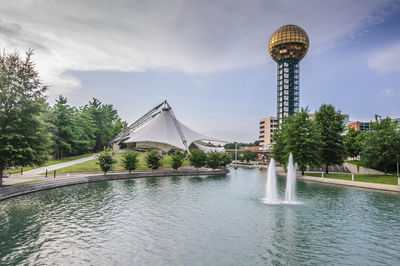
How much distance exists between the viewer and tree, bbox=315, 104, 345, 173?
4372 centimetres

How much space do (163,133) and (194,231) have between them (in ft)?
180

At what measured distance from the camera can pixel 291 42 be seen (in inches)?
3962

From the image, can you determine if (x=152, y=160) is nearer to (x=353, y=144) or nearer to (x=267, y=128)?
(x=353, y=144)

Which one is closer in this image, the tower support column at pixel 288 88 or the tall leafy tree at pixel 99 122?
the tall leafy tree at pixel 99 122

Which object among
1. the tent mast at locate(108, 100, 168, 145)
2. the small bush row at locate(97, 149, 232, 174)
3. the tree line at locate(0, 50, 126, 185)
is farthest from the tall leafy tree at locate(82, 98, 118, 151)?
the tree line at locate(0, 50, 126, 185)

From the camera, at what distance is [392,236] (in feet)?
41.2

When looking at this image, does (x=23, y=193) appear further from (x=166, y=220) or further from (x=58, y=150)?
(x=58, y=150)

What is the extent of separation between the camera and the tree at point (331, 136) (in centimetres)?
4372

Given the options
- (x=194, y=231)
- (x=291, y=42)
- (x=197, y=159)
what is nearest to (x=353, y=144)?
(x=197, y=159)

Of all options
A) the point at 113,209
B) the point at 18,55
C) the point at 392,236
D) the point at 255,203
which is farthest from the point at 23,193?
the point at 392,236

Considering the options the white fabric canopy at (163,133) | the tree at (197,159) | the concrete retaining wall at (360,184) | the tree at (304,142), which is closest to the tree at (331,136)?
the tree at (304,142)

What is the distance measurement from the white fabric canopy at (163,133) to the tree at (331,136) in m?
32.8

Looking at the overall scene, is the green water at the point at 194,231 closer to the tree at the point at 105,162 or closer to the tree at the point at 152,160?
the tree at the point at 105,162

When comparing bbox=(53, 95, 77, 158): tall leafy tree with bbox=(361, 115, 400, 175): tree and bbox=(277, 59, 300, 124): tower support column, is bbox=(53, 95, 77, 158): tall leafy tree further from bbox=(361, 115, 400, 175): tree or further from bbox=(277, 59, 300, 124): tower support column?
bbox=(277, 59, 300, 124): tower support column
